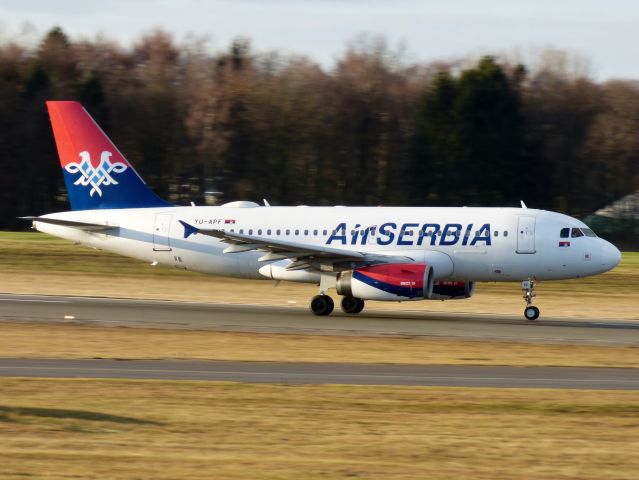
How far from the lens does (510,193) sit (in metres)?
78.0

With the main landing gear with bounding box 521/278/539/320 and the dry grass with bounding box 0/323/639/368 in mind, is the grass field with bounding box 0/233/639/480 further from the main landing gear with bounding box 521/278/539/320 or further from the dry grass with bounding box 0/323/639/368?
the main landing gear with bounding box 521/278/539/320

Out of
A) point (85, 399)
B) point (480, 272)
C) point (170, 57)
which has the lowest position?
point (85, 399)

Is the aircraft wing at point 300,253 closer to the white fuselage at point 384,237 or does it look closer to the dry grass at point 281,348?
the white fuselage at point 384,237

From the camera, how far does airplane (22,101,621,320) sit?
113 ft

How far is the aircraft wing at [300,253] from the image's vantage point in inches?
1334

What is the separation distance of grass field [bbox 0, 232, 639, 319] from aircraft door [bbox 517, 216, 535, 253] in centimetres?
464

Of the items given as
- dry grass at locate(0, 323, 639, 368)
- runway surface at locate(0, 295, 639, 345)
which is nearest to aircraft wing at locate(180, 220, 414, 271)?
runway surface at locate(0, 295, 639, 345)

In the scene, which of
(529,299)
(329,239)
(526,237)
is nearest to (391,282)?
(329,239)

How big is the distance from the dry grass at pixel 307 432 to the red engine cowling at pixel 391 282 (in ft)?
42.6

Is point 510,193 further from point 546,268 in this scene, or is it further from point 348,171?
point 546,268

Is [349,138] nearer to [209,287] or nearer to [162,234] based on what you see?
[209,287]

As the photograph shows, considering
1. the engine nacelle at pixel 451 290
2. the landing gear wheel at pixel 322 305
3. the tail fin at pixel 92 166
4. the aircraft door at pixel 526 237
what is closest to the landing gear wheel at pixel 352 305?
the landing gear wheel at pixel 322 305

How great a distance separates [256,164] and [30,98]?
60.4 ft

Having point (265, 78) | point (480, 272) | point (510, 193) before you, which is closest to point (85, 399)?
point (480, 272)
